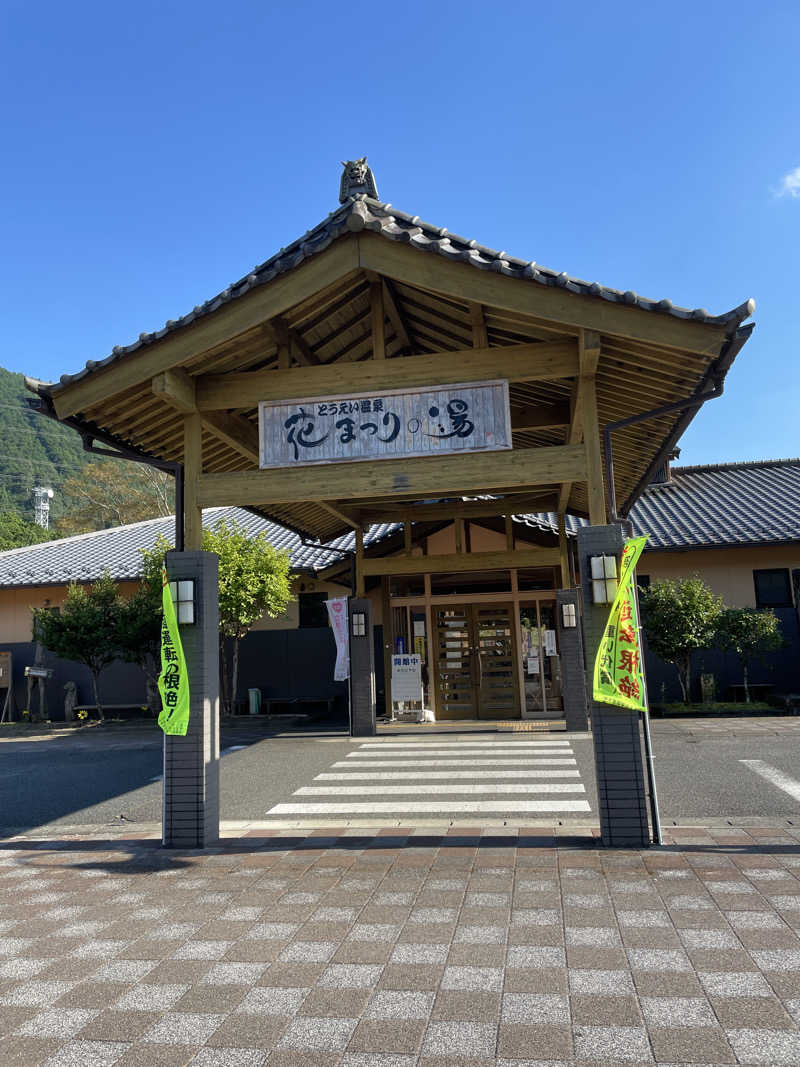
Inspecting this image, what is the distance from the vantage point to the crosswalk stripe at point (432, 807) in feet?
24.6

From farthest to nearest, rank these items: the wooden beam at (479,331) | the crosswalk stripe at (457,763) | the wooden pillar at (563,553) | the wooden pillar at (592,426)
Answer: the wooden pillar at (563,553) → the crosswalk stripe at (457,763) → the wooden beam at (479,331) → the wooden pillar at (592,426)

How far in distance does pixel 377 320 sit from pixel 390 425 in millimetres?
1170

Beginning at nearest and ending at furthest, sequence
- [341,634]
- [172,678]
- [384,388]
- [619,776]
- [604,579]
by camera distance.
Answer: [619,776] < [604,579] < [172,678] < [384,388] < [341,634]

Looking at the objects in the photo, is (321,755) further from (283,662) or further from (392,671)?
(283,662)

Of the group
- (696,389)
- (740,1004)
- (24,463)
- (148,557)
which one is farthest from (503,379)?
(24,463)

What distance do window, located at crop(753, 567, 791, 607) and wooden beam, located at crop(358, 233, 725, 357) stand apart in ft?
41.9

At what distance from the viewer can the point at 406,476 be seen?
265 inches

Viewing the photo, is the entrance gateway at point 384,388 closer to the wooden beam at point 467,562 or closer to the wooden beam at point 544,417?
the wooden beam at point 544,417

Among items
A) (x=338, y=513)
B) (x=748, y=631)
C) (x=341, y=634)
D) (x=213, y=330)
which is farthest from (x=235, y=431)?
(x=748, y=631)

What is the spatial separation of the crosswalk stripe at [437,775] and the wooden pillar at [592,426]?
4.19m

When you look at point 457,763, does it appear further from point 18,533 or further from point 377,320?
point 18,533

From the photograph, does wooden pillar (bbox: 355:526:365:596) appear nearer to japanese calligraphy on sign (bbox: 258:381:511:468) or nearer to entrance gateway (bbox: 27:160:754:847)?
entrance gateway (bbox: 27:160:754:847)

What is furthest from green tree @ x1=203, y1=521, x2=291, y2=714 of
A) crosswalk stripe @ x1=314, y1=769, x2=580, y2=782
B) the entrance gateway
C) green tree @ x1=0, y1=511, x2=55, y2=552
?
green tree @ x1=0, y1=511, x2=55, y2=552

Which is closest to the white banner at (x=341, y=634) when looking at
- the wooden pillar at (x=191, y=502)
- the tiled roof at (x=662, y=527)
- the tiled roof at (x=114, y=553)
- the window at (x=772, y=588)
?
the tiled roof at (x=662, y=527)
